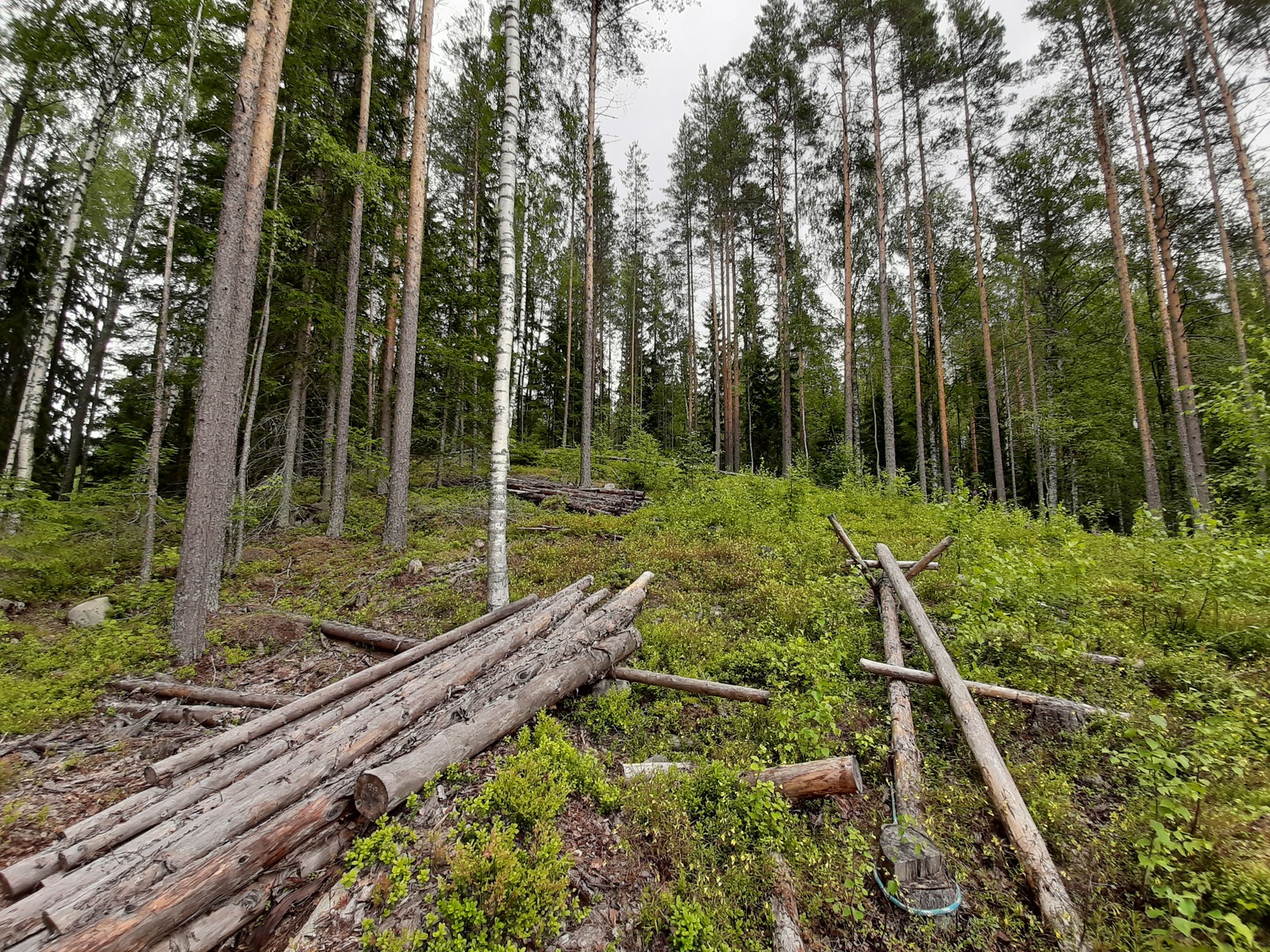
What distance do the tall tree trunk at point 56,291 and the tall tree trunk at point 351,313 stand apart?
5380mm

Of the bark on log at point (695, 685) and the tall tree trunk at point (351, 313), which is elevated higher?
the tall tree trunk at point (351, 313)

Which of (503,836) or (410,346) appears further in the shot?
(410,346)

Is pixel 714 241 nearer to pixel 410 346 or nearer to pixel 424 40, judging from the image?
pixel 424 40

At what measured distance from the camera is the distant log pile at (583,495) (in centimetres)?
1351

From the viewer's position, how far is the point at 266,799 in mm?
2754

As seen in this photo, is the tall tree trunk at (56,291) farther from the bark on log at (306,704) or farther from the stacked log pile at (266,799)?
the stacked log pile at (266,799)

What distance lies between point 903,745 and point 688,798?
6.17 ft

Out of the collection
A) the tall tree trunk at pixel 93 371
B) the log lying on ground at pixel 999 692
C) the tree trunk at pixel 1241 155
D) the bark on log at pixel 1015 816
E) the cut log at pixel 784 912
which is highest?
the tree trunk at pixel 1241 155

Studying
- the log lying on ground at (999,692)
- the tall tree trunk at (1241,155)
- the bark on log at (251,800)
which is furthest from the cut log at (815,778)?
the tall tree trunk at (1241,155)

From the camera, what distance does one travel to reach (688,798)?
3297 millimetres

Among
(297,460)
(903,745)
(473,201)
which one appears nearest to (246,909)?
(903,745)

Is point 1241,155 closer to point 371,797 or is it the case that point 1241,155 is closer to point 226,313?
point 371,797

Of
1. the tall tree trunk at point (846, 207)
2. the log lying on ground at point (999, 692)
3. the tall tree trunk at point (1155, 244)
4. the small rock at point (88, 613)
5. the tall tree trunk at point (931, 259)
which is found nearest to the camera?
the log lying on ground at point (999, 692)

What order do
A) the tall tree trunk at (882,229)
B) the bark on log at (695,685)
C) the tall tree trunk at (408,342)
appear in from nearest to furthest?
the bark on log at (695,685) → the tall tree trunk at (408,342) → the tall tree trunk at (882,229)
